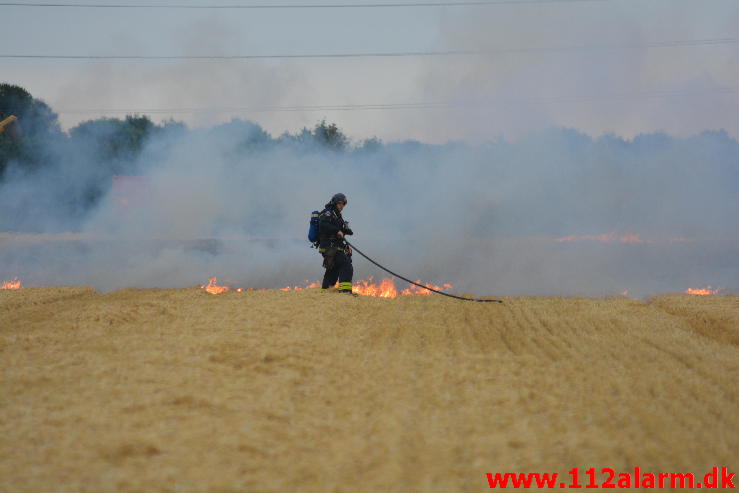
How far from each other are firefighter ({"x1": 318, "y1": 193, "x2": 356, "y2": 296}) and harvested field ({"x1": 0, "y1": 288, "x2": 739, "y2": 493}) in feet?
7.13

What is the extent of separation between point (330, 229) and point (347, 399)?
5.95 m

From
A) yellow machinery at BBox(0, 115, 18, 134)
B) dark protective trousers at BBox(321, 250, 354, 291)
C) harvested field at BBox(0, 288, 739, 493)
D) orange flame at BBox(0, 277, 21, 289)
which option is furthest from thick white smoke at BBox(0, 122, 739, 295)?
harvested field at BBox(0, 288, 739, 493)

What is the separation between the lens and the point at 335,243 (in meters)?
11.0

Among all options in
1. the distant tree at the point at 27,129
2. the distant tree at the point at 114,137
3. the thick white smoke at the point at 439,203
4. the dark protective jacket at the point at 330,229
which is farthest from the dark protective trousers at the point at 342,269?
the distant tree at the point at 27,129

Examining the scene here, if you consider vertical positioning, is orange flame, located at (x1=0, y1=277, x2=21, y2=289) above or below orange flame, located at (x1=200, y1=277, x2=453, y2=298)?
below

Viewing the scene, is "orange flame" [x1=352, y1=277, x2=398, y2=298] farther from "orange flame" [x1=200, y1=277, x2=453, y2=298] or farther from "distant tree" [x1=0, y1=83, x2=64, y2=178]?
"distant tree" [x1=0, y1=83, x2=64, y2=178]

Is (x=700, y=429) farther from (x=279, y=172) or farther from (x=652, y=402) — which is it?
(x=279, y=172)

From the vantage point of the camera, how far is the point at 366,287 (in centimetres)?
1398

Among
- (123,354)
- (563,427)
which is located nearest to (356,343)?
(123,354)

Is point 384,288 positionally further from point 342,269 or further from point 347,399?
point 347,399

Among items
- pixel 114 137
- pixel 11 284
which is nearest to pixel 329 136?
pixel 114 137

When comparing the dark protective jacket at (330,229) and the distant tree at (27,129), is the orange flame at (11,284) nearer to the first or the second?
the dark protective jacket at (330,229)

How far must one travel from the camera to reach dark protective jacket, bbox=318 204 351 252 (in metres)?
10.9

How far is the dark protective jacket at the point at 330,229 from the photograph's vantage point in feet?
35.8
